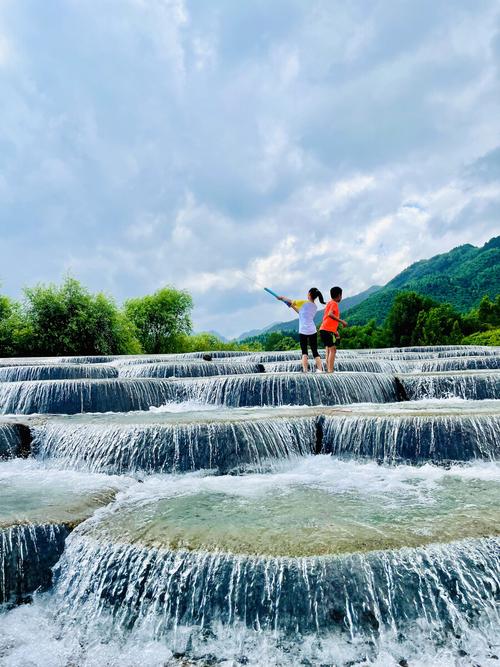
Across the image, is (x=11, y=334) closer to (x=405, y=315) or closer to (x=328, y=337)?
(x=328, y=337)

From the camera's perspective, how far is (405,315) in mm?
60406

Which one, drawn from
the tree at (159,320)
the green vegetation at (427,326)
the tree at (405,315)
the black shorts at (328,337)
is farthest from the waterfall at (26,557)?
the tree at (405,315)

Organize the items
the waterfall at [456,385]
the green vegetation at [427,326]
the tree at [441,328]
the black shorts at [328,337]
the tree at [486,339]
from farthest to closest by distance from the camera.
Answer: the tree at [441,328] → the green vegetation at [427,326] → the tree at [486,339] → the black shorts at [328,337] → the waterfall at [456,385]

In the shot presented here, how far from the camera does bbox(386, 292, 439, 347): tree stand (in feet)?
198

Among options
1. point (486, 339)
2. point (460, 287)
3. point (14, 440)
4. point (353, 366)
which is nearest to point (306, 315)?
point (353, 366)

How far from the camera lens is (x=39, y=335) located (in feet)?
99.4

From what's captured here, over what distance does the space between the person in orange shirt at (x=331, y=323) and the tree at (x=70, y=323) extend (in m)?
22.9

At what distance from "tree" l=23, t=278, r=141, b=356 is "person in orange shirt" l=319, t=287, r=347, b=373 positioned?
22.9m

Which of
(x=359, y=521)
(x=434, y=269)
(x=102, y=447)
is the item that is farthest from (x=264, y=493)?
(x=434, y=269)

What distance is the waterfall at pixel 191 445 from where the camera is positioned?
656cm

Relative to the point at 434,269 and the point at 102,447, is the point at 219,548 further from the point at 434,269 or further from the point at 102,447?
the point at 434,269

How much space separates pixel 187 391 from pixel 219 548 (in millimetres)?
6567

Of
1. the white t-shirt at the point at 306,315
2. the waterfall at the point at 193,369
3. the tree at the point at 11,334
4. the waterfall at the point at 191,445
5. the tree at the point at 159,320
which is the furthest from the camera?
the tree at the point at 159,320

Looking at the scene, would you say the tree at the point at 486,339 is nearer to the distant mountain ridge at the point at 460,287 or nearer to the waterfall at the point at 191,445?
the waterfall at the point at 191,445
